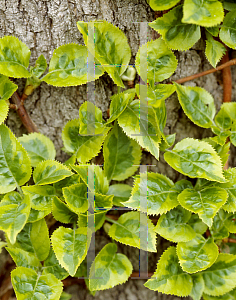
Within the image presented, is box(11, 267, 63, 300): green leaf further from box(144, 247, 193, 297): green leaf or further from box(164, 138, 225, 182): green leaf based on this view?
box(164, 138, 225, 182): green leaf

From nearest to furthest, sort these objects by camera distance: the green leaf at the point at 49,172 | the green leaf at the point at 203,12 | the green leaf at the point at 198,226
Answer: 1. the green leaf at the point at 203,12
2. the green leaf at the point at 49,172
3. the green leaf at the point at 198,226

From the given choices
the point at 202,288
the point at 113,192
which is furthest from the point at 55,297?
the point at 202,288

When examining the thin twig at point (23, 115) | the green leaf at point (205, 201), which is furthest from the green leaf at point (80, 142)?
the green leaf at point (205, 201)

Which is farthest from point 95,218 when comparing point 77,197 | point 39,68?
point 39,68

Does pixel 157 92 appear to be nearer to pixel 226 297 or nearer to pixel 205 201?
pixel 205 201

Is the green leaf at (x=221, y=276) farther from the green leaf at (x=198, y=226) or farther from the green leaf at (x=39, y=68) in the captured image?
the green leaf at (x=39, y=68)

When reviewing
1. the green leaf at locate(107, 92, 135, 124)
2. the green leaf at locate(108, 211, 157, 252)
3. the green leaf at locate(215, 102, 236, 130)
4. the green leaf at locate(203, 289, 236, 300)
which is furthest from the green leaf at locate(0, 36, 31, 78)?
the green leaf at locate(203, 289, 236, 300)

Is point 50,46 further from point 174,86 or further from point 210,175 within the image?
point 210,175
